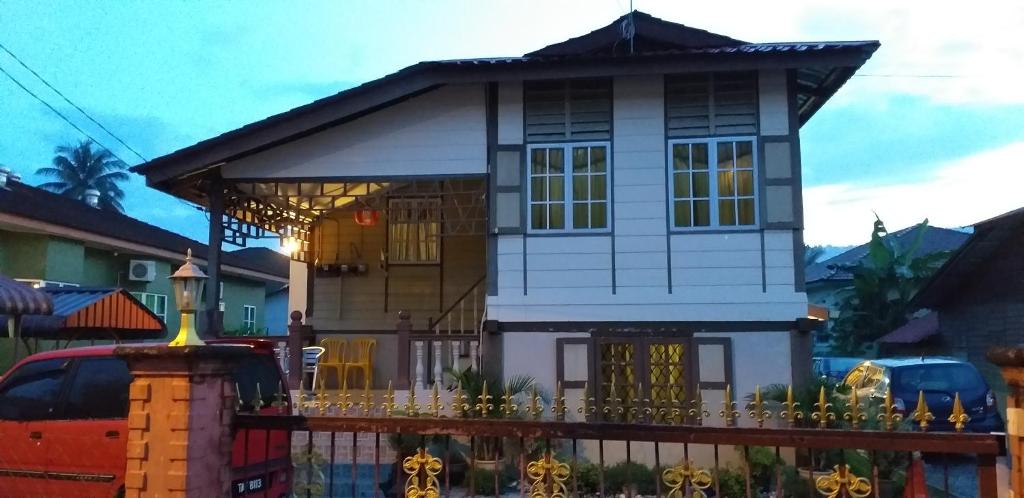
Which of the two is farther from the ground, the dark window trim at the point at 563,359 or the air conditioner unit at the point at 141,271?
the air conditioner unit at the point at 141,271

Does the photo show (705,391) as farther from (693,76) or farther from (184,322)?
(184,322)

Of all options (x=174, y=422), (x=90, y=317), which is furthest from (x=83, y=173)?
(x=174, y=422)

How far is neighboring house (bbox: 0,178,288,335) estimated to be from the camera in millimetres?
16719

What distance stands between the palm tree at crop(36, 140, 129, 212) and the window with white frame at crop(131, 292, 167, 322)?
1329 inches

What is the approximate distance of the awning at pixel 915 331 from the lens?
2198 centimetres

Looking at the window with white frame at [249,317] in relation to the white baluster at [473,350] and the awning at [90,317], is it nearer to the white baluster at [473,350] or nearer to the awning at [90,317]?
the awning at [90,317]

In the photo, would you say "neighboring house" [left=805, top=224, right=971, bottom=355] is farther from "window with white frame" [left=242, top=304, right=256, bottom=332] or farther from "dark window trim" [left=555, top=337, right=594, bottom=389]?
"dark window trim" [left=555, top=337, right=594, bottom=389]

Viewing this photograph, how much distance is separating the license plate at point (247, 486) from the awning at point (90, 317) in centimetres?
693

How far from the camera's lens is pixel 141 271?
20547 millimetres

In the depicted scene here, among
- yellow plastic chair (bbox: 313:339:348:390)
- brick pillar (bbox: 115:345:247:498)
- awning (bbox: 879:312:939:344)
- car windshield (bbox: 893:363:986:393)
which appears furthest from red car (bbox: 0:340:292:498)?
awning (bbox: 879:312:939:344)

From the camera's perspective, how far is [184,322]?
178 inches

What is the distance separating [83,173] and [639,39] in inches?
2059

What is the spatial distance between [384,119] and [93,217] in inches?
523

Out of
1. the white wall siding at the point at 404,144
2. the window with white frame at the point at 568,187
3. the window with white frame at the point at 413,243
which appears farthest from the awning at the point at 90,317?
the window with white frame at the point at 568,187
